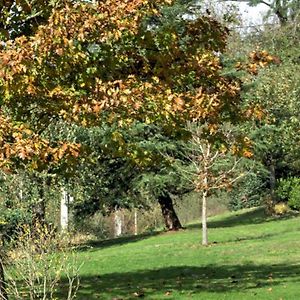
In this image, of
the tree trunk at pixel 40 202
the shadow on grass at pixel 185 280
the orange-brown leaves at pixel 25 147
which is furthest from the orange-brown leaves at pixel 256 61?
the tree trunk at pixel 40 202

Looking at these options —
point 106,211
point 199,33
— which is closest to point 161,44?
point 199,33

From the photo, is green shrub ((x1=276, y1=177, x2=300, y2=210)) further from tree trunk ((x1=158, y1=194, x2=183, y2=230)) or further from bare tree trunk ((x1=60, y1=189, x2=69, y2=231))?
bare tree trunk ((x1=60, y1=189, x2=69, y2=231))

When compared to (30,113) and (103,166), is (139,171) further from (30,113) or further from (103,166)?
(30,113)

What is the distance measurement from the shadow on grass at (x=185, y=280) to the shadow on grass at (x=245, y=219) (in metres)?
17.9

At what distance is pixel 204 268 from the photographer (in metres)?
17.3

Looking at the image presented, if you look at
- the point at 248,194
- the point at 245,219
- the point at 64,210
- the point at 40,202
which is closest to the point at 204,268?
the point at 40,202

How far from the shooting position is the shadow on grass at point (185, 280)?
43.3ft

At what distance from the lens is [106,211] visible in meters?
33.9

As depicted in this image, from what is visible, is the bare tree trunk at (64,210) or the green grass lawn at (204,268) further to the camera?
the bare tree trunk at (64,210)

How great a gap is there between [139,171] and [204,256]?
1157cm

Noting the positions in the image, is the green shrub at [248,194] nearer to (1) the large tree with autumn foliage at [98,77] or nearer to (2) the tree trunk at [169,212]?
(2) the tree trunk at [169,212]

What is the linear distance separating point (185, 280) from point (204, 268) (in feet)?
8.09

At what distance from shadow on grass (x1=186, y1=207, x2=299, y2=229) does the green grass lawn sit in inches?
190

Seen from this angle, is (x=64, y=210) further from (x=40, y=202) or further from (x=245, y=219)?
(x=245, y=219)
